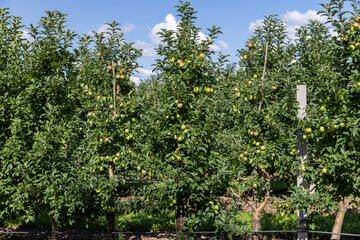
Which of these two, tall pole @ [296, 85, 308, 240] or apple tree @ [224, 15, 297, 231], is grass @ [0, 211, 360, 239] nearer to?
apple tree @ [224, 15, 297, 231]

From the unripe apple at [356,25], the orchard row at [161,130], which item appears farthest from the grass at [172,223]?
the unripe apple at [356,25]

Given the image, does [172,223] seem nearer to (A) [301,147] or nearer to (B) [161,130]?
Result: (B) [161,130]

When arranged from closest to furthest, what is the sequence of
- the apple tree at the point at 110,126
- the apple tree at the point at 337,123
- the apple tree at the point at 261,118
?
the apple tree at the point at 337,123
the apple tree at the point at 110,126
the apple tree at the point at 261,118

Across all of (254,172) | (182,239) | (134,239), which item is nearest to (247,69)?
(254,172)

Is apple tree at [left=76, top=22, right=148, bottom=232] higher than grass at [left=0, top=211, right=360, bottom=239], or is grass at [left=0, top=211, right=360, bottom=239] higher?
apple tree at [left=76, top=22, right=148, bottom=232]

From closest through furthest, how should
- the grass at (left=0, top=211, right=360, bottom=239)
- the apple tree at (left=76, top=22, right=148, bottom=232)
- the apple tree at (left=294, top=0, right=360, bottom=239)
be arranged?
1. the apple tree at (left=294, top=0, right=360, bottom=239)
2. the apple tree at (left=76, top=22, right=148, bottom=232)
3. the grass at (left=0, top=211, right=360, bottom=239)

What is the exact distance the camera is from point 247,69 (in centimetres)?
843

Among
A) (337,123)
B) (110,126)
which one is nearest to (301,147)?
(337,123)

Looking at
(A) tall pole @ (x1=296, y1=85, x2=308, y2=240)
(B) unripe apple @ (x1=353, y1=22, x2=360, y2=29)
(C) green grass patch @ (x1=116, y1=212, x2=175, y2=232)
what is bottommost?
(C) green grass patch @ (x1=116, y1=212, x2=175, y2=232)

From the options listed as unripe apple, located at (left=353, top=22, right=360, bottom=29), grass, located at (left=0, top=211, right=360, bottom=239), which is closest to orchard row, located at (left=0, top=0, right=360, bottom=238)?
unripe apple, located at (left=353, top=22, right=360, bottom=29)

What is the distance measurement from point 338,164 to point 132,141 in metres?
3.93

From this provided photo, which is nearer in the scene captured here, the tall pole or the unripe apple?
the unripe apple

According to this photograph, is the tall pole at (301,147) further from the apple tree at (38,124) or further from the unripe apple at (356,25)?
the apple tree at (38,124)

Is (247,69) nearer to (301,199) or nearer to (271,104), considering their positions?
(271,104)
